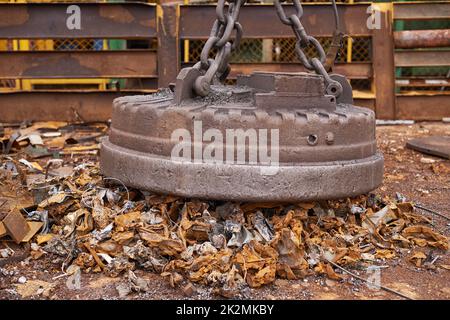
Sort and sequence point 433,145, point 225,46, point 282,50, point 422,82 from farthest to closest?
point 282,50 < point 422,82 < point 433,145 < point 225,46

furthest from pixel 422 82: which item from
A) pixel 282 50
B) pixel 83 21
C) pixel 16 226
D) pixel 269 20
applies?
pixel 16 226

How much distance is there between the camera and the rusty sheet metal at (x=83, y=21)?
804cm

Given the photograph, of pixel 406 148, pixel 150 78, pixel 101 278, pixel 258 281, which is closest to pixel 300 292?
pixel 258 281

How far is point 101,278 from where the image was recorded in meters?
3.24

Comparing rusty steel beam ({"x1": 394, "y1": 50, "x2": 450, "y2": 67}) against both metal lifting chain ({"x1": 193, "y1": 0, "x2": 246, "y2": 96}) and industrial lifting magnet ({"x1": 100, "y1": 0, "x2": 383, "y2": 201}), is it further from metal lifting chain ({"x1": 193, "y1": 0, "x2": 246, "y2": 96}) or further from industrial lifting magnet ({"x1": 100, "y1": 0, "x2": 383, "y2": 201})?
metal lifting chain ({"x1": 193, "y1": 0, "x2": 246, "y2": 96})

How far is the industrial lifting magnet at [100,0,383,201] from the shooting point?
344cm

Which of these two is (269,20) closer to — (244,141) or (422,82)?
(422,82)

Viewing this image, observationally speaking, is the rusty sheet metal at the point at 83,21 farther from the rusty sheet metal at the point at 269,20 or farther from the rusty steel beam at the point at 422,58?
the rusty steel beam at the point at 422,58

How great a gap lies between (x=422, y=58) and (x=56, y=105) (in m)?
5.47

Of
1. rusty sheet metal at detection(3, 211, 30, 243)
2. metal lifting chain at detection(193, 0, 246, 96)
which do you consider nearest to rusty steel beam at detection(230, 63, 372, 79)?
metal lifting chain at detection(193, 0, 246, 96)

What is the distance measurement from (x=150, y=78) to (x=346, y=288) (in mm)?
5853

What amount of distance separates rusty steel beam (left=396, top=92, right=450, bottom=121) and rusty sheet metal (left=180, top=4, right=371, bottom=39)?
1195mm

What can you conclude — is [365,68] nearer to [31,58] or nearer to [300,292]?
[31,58]

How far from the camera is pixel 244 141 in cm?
347
